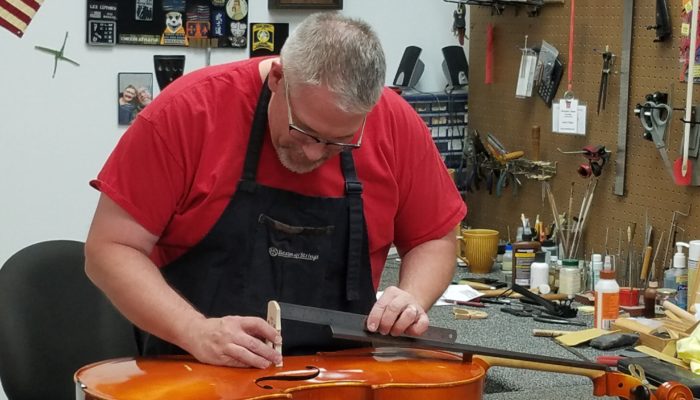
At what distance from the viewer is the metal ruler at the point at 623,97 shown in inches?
122

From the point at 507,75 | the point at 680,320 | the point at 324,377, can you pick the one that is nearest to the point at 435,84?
the point at 507,75

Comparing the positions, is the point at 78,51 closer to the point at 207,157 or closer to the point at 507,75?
the point at 507,75

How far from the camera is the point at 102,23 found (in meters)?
3.48

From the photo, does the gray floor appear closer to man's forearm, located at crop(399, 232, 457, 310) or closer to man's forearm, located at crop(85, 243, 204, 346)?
man's forearm, located at crop(399, 232, 457, 310)

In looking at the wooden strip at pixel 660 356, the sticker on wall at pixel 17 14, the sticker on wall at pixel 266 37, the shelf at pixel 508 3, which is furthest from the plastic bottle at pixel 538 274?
the sticker on wall at pixel 17 14

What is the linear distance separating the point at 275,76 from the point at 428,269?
52 cm

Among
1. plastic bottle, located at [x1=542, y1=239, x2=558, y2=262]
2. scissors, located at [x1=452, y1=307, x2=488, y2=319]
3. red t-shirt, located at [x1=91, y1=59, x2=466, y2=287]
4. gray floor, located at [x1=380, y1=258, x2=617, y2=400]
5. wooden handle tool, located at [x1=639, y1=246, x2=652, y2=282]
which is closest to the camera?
red t-shirt, located at [x1=91, y1=59, x2=466, y2=287]

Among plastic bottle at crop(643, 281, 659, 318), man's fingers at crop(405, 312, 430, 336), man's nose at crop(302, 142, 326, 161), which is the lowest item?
plastic bottle at crop(643, 281, 659, 318)

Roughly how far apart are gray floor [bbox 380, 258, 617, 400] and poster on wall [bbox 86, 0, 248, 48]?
3.38 ft

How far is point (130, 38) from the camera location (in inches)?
139

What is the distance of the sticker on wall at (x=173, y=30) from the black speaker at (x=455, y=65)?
37.6 inches

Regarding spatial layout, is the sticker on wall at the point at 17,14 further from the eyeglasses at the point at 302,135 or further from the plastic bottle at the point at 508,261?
the eyeglasses at the point at 302,135

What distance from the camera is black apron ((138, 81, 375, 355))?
1.96 meters

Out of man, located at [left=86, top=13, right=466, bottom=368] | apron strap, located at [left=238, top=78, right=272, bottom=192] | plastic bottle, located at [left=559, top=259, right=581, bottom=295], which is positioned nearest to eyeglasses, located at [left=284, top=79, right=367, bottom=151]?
man, located at [left=86, top=13, right=466, bottom=368]
